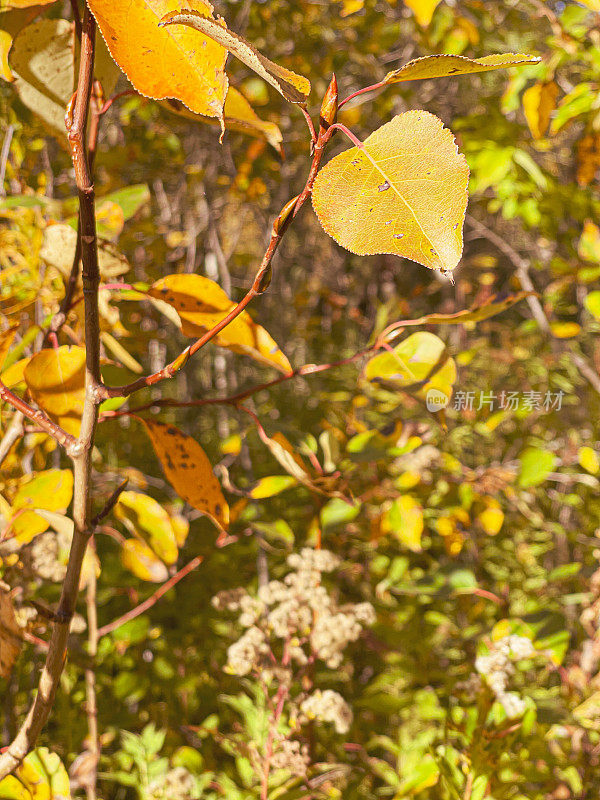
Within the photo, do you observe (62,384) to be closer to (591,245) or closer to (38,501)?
(38,501)

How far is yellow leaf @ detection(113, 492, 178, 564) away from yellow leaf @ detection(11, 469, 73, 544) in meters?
0.05

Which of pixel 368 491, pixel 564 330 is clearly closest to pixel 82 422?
pixel 368 491

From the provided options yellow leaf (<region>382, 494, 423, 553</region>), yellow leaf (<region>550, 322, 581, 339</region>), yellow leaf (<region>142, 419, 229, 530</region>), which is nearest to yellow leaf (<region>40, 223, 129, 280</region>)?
yellow leaf (<region>142, 419, 229, 530</region>)

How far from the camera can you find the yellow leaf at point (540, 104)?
0.96 metres

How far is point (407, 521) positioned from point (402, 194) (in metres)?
0.63

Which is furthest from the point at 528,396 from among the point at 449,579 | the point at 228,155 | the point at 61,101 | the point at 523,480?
the point at 61,101

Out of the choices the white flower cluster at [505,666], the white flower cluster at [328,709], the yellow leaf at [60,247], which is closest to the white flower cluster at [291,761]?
the white flower cluster at [328,709]

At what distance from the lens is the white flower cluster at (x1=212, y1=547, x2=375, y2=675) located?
646 millimetres

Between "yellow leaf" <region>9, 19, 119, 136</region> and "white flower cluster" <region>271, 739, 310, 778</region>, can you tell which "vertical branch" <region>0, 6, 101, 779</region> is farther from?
"white flower cluster" <region>271, 739, 310, 778</region>

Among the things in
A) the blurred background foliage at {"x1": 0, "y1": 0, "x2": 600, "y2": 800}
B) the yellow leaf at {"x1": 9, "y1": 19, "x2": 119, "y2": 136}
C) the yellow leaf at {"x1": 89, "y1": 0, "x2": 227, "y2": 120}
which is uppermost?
the yellow leaf at {"x1": 9, "y1": 19, "x2": 119, "y2": 136}

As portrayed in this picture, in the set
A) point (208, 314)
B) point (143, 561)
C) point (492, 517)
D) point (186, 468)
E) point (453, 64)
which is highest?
point (453, 64)

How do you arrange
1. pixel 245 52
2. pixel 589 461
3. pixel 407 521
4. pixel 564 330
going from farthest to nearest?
pixel 564 330, pixel 589 461, pixel 407 521, pixel 245 52

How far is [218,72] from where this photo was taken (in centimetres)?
27

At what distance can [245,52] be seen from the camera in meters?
0.23
